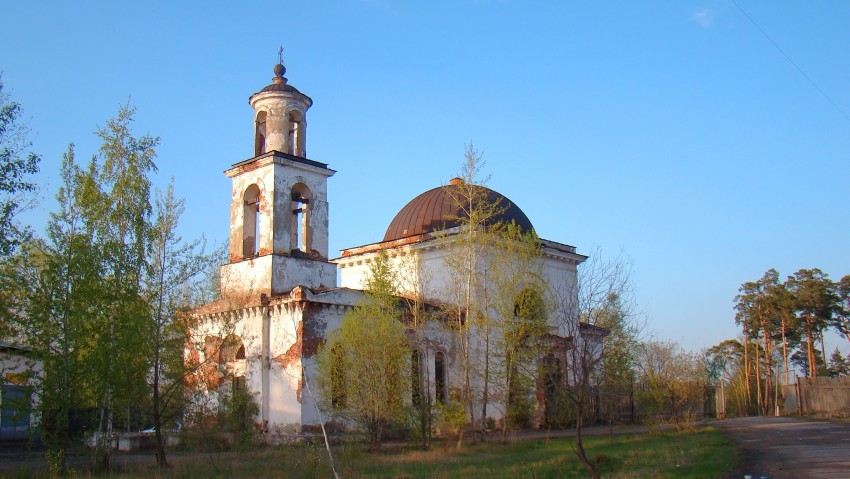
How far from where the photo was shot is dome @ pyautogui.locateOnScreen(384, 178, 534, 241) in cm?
3170

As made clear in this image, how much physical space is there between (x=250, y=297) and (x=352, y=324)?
657cm

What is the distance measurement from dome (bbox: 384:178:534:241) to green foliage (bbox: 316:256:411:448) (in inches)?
387

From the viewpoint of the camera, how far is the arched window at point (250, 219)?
27.8m

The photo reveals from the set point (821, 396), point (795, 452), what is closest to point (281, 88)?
point (795, 452)

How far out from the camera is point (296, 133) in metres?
28.1

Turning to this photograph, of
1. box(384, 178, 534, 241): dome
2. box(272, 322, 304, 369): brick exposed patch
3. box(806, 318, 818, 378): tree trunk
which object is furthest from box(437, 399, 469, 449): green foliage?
box(806, 318, 818, 378): tree trunk

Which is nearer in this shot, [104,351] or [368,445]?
[104,351]

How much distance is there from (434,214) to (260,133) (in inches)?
336

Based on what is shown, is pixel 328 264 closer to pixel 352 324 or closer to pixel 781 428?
pixel 352 324

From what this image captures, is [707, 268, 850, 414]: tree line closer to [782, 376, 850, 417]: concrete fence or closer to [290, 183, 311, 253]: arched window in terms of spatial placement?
[782, 376, 850, 417]: concrete fence

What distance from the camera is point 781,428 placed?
2541cm

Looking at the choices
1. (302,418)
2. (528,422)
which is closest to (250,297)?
(302,418)

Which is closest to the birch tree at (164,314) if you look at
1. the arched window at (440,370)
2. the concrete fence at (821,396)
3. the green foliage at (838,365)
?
the arched window at (440,370)

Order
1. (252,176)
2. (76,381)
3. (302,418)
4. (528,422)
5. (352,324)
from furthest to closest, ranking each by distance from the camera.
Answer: (528,422), (252,176), (302,418), (352,324), (76,381)
